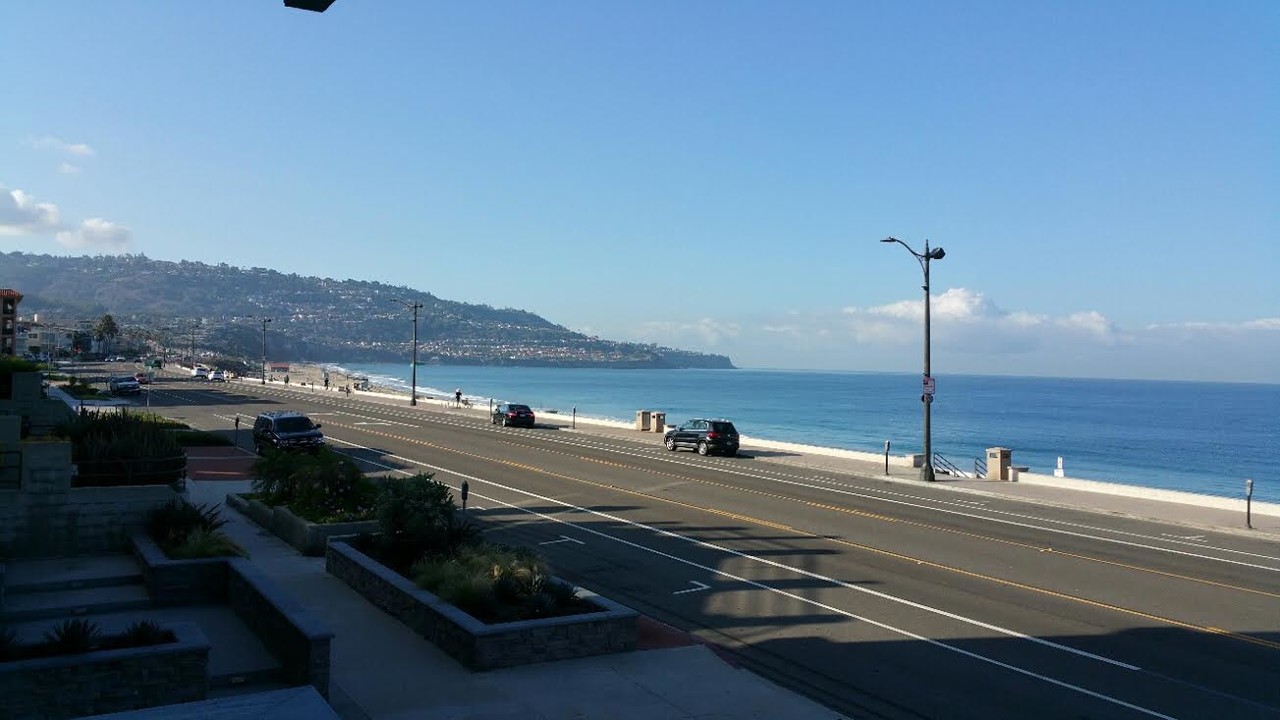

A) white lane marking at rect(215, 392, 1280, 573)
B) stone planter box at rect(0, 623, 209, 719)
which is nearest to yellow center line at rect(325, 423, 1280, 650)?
white lane marking at rect(215, 392, 1280, 573)

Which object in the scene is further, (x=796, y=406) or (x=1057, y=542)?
(x=796, y=406)

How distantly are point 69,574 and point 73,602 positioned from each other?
1.29 metres

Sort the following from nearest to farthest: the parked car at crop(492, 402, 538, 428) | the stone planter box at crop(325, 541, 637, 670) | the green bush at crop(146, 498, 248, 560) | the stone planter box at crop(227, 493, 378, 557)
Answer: the stone planter box at crop(325, 541, 637, 670) < the green bush at crop(146, 498, 248, 560) < the stone planter box at crop(227, 493, 378, 557) < the parked car at crop(492, 402, 538, 428)

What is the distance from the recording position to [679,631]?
11859mm

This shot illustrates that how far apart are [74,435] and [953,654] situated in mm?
14971

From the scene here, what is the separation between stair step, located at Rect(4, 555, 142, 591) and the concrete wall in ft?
1.07

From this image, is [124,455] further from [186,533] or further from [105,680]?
A: [105,680]

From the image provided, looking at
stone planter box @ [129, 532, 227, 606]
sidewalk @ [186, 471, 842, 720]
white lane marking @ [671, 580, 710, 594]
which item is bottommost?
white lane marking @ [671, 580, 710, 594]

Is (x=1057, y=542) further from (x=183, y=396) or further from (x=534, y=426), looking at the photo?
(x=183, y=396)

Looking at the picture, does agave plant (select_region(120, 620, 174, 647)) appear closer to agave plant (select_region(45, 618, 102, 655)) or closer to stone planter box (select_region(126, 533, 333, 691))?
agave plant (select_region(45, 618, 102, 655))

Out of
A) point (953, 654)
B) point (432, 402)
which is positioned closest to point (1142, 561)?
point (953, 654)

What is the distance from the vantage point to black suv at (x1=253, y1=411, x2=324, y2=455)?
101ft

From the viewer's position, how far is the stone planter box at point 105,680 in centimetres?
751

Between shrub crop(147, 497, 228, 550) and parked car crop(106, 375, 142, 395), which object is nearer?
shrub crop(147, 497, 228, 550)
